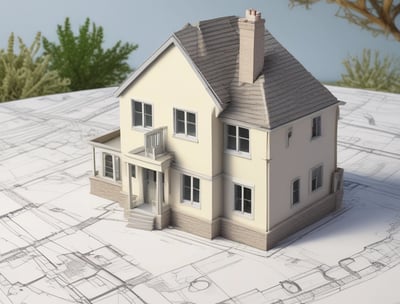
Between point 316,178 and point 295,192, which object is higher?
point 316,178

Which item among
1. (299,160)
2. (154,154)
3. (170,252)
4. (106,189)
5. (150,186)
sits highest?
(154,154)

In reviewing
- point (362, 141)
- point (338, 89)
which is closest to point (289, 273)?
point (362, 141)

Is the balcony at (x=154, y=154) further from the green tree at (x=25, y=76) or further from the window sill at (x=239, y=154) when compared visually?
the green tree at (x=25, y=76)

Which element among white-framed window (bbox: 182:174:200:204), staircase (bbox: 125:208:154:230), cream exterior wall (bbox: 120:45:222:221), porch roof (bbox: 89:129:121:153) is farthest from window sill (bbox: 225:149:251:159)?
porch roof (bbox: 89:129:121:153)

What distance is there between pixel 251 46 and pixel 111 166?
565 cm

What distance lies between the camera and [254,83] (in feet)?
59.6

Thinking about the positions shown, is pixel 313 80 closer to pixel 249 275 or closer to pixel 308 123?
pixel 308 123

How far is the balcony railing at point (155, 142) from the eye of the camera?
18.8m

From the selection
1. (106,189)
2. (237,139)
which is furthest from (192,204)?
(106,189)

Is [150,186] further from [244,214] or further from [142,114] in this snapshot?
[244,214]

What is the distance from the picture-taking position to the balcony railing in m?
18.8

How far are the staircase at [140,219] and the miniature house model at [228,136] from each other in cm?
2

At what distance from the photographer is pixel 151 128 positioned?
19500 millimetres

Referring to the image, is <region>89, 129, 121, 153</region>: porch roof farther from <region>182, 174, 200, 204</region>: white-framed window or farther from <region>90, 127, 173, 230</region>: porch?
<region>182, 174, 200, 204</region>: white-framed window
